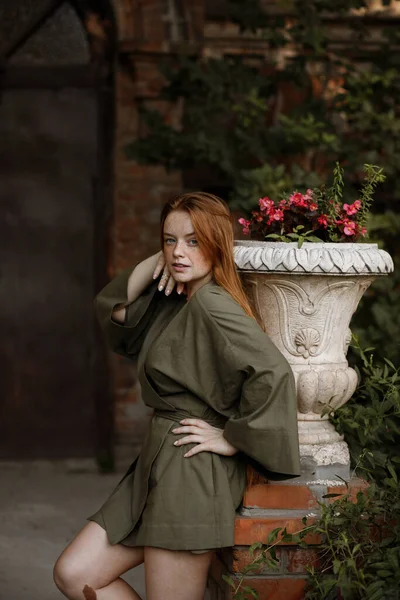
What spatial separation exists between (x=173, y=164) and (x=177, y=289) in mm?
3599

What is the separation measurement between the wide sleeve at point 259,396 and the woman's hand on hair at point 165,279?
213 mm

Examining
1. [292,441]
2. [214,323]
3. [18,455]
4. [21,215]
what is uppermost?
[214,323]

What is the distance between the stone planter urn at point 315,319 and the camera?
10.0 feet

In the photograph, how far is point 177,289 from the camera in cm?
304

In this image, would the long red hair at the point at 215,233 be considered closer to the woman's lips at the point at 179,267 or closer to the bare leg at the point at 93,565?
the woman's lips at the point at 179,267

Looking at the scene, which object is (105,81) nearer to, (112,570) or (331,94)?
(331,94)

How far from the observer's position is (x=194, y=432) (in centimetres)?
289

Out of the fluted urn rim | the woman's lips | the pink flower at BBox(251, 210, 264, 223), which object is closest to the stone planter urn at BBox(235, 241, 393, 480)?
the fluted urn rim

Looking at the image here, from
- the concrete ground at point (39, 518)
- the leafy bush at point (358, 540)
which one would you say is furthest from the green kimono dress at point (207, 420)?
the concrete ground at point (39, 518)

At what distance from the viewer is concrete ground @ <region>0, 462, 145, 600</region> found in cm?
463

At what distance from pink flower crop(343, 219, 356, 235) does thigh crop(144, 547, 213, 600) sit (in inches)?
40.9

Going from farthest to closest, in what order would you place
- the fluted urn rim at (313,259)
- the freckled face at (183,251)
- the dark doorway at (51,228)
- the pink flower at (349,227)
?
the dark doorway at (51,228), the pink flower at (349,227), the fluted urn rim at (313,259), the freckled face at (183,251)

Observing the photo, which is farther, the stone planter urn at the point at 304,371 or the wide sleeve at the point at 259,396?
the stone planter urn at the point at 304,371

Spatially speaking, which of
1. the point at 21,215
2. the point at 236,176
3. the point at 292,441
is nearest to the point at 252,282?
the point at 292,441
